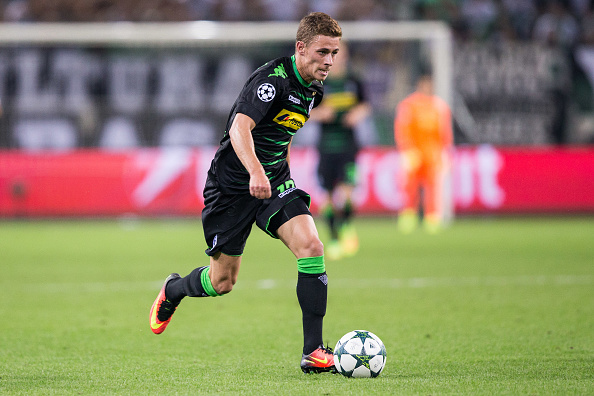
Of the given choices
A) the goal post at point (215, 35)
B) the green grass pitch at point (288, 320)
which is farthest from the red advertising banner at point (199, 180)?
the green grass pitch at point (288, 320)

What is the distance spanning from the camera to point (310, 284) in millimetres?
4457

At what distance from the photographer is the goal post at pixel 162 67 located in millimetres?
15781

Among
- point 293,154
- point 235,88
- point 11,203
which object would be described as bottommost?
point 11,203

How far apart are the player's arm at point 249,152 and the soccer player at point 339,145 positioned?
5860 millimetres

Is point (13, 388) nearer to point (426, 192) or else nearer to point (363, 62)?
point (426, 192)

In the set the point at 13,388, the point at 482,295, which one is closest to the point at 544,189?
the point at 482,295

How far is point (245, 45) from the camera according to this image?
16.2 meters

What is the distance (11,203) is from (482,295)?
400 inches

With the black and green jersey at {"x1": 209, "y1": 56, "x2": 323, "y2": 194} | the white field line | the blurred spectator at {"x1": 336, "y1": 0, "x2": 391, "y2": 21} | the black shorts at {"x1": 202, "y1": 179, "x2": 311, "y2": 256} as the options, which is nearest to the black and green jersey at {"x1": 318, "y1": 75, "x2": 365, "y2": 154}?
the white field line

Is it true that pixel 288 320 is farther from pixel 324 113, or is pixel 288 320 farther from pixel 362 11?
pixel 362 11

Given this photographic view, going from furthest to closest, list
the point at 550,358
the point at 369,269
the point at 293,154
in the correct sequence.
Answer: the point at 293,154 → the point at 369,269 → the point at 550,358

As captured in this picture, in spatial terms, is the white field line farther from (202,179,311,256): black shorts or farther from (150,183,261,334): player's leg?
(202,179,311,256): black shorts

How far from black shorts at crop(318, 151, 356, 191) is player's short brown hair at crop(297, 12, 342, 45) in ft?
19.6

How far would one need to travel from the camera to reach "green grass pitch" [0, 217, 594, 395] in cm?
418
